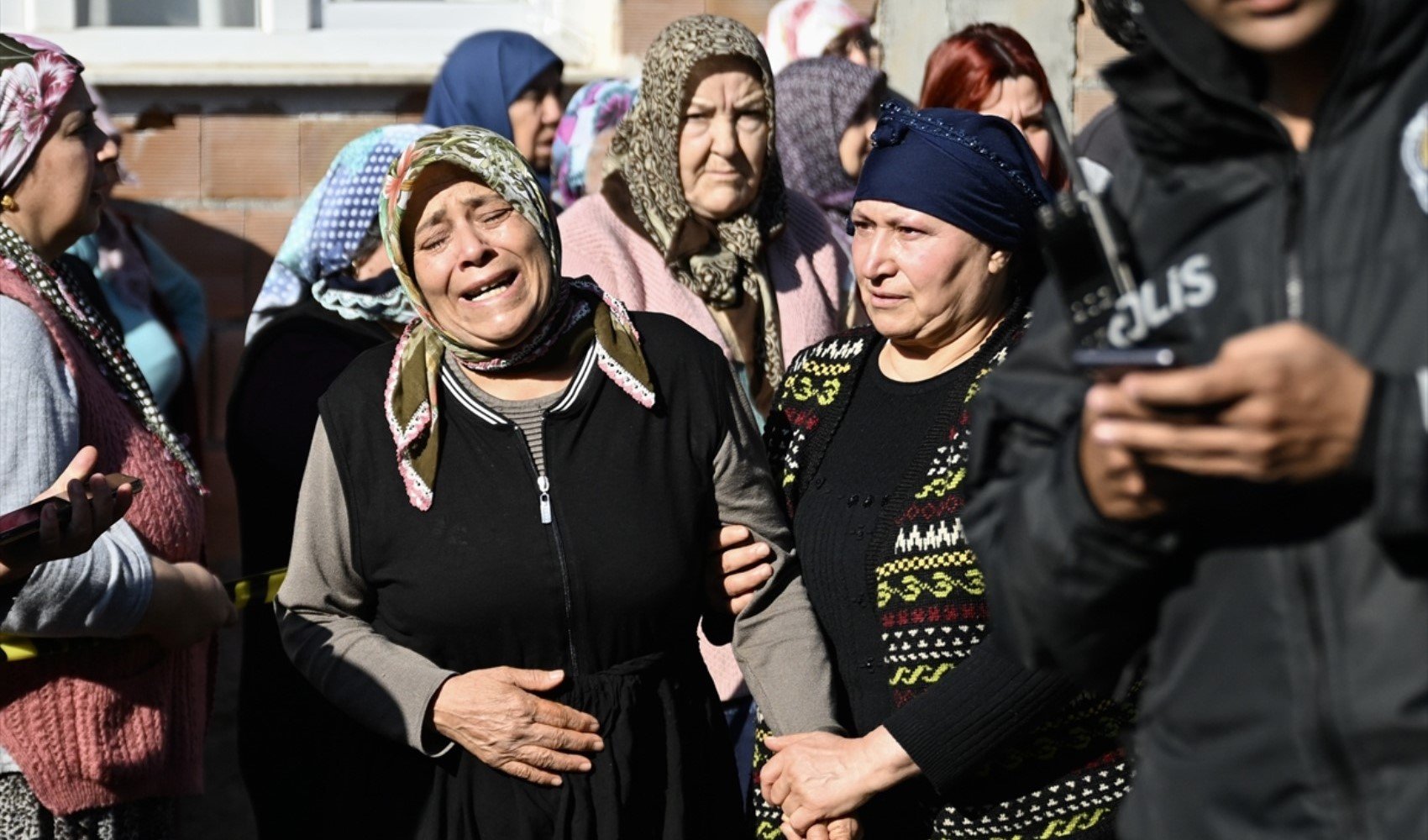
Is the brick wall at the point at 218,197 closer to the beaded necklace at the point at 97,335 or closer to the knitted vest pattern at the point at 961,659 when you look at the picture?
the beaded necklace at the point at 97,335

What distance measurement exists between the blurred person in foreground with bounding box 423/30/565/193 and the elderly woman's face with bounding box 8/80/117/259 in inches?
74.2

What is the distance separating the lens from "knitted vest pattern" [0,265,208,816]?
126 inches

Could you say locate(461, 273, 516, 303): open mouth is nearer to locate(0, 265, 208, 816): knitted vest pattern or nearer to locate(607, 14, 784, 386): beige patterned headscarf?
locate(0, 265, 208, 816): knitted vest pattern

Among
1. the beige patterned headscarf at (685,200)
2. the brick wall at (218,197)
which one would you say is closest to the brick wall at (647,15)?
the brick wall at (218,197)

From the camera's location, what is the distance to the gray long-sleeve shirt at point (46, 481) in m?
3.05

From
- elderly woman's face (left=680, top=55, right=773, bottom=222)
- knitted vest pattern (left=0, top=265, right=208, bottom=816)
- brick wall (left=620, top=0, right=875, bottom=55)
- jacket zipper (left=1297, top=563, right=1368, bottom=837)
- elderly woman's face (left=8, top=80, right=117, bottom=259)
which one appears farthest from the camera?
brick wall (left=620, top=0, right=875, bottom=55)

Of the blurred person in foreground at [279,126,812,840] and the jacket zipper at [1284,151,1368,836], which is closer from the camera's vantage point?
the jacket zipper at [1284,151,1368,836]

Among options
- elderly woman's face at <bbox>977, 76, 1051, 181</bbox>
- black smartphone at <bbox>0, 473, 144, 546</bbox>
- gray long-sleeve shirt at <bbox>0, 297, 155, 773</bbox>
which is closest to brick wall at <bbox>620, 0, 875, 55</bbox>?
elderly woman's face at <bbox>977, 76, 1051, 181</bbox>

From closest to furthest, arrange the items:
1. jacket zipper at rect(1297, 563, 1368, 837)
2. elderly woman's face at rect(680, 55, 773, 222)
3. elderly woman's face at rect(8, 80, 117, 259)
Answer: jacket zipper at rect(1297, 563, 1368, 837)
elderly woman's face at rect(8, 80, 117, 259)
elderly woman's face at rect(680, 55, 773, 222)

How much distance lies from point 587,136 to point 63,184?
→ 206 centimetres

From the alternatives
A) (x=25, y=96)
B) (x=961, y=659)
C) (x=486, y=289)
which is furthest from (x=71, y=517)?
(x=961, y=659)

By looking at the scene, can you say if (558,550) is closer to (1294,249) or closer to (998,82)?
(1294,249)

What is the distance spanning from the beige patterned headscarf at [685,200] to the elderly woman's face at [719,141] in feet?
0.09

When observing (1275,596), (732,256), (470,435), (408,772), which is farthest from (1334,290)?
(732,256)
